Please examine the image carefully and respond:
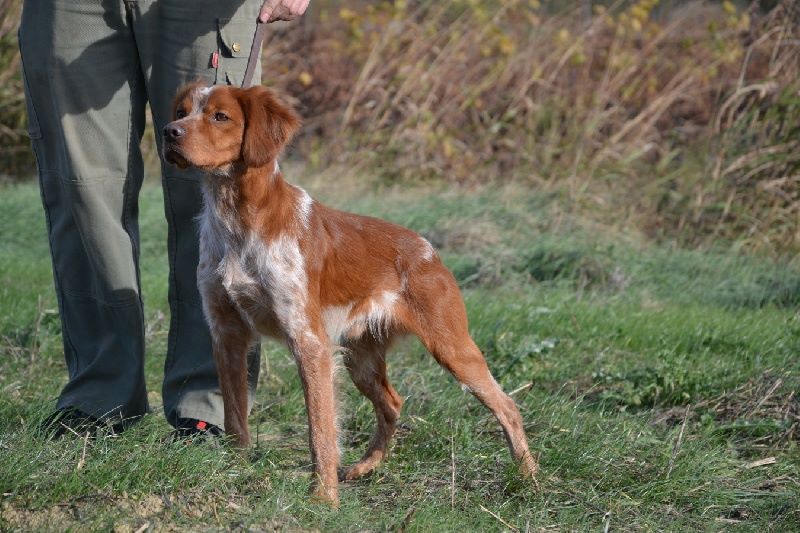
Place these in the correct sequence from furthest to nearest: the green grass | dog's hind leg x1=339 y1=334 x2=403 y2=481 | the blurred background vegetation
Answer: the blurred background vegetation < dog's hind leg x1=339 y1=334 x2=403 y2=481 < the green grass

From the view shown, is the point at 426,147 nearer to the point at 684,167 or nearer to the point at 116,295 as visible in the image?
the point at 684,167

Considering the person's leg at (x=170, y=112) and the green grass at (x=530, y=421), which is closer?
the green grass at (x=530, y=421)

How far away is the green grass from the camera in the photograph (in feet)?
10.0

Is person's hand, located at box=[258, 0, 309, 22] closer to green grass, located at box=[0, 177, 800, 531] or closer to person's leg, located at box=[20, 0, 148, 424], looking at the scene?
person's leg, located at box=[20, 0, 148, 424]

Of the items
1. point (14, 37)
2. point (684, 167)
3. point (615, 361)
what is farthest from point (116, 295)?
point (14, 37)

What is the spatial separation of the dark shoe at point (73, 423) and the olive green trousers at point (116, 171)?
0.03 metres

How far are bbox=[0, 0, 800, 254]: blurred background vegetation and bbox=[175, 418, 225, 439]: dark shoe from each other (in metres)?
4.33

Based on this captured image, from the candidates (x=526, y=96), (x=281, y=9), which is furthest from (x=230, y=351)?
(x=526, y=96)

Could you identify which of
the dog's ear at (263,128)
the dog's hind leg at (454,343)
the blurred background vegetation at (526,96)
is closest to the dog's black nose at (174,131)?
the dog's ear at (263,128)

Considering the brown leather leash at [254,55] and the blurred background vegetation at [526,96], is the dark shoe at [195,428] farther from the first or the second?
the blurred background vegetation at [526,96]

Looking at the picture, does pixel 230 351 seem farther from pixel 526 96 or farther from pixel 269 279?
pixel 526 96

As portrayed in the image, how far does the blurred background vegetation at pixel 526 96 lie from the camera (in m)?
7.80

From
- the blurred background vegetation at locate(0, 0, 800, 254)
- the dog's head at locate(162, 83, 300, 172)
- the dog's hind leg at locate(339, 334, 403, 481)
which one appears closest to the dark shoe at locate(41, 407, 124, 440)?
the dog's hind leg at locate(339, 334, 403, 481)

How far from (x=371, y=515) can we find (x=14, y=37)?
687cm
